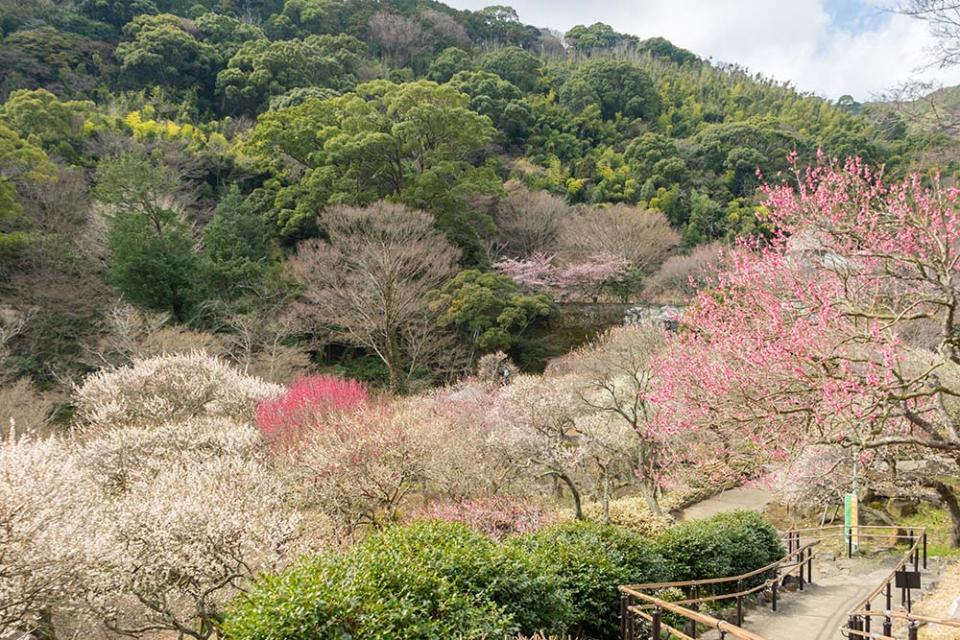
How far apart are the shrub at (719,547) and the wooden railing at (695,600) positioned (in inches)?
8.2

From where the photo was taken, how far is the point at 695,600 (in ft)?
19.6

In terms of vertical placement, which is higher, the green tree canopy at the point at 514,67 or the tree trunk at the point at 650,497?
the green tree canopy at the point at 514,67

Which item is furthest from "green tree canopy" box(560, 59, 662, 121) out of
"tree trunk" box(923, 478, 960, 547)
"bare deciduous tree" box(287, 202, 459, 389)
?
"tree trunk" box(923, 478, 960, 547)

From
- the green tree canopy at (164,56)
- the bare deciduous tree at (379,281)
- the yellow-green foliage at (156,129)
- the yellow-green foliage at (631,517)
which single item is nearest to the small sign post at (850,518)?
the yellow-green foliage at (631,517)

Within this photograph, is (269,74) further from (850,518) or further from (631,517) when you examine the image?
(850,518)

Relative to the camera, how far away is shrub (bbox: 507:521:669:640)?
600 centimetres

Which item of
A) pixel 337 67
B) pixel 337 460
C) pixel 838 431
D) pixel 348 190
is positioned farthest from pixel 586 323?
pixel 337 67

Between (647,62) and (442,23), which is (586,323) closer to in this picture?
(442,23)

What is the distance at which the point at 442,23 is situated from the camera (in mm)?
55031

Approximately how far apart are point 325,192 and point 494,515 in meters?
19.5

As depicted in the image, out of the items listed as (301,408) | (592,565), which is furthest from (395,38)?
(592,565)

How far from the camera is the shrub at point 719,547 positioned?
8625 mm

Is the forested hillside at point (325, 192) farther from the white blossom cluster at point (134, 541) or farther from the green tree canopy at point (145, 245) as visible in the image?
the white blossom cluster at point (134, 541)

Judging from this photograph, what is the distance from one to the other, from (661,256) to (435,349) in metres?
15.9
